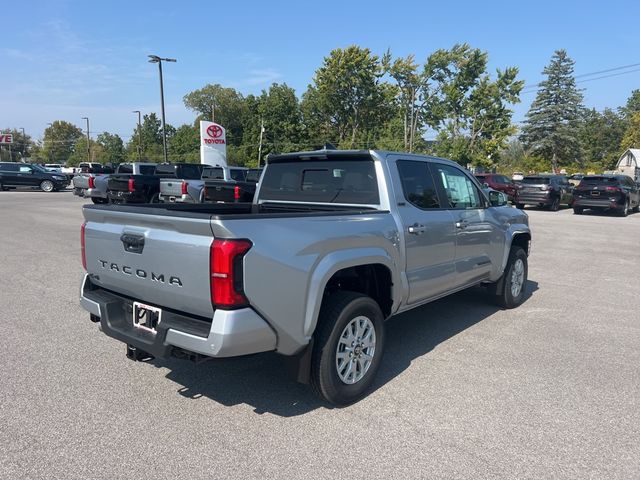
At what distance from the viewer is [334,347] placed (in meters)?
3.45

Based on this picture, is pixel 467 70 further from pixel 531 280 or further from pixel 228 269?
pixel 228 269

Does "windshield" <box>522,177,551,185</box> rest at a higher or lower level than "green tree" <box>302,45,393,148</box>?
lower

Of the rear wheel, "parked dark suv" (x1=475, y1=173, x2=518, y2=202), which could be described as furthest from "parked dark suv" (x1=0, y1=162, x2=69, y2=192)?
"parked dark suv" (x1=475, y1=173, x2=518, y2=202)

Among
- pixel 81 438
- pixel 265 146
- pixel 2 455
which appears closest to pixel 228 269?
pixel 81 438

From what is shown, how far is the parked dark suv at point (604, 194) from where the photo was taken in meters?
20.6

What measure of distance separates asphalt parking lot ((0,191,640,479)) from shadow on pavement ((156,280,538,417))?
17 millimetres

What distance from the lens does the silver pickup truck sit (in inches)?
114

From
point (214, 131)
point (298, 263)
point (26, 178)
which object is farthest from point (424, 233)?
point (26, 178)

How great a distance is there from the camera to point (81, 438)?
3.08 metres

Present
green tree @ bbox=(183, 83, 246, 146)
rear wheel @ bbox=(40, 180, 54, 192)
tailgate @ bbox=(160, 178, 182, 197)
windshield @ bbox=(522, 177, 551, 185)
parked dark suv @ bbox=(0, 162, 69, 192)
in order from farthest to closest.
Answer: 1. green tree @ bbox=(183, 83, 246, 146)
2. rear wheel @ bbox=(40, 180, 54, 192)
3. parked dark suv @ bbox=(0, 162, 69, 192)
4. windshield @ bbox=(522, 177, 551, 185)
5. tailgate @ bbox=(160, 178, 182, 197)

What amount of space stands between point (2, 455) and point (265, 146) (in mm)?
70777

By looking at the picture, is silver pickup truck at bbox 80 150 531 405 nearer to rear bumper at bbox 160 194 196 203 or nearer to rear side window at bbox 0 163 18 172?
rear bumper at bbox 160 194 196 203

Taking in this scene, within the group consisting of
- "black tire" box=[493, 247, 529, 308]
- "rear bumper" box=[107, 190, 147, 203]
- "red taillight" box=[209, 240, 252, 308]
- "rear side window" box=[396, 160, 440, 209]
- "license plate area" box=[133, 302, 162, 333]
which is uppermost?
"rear side window" box=[396, 160, 440, 209]

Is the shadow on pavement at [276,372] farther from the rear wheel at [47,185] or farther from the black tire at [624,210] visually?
the rear wheel at [47,185]
